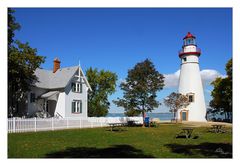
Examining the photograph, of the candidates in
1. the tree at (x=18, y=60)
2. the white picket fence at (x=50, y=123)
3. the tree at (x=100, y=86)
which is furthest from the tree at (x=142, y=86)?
the tree at (x=100, y=86)

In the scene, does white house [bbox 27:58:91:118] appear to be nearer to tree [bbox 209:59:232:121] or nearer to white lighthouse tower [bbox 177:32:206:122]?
white lighthouse tower [bbox 177:32:206:122]

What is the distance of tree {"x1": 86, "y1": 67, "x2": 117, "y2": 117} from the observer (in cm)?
5081

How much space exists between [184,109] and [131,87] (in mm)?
17074

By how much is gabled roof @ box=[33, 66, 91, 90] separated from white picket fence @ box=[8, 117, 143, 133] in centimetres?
606

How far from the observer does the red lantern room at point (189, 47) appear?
46500mm

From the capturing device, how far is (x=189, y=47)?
154 ft

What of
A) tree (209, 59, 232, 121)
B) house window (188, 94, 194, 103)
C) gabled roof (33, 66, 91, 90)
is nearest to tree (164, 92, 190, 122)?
house window (188, 94, 194, 103)

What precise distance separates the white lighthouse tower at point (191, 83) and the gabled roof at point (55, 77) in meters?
19.9

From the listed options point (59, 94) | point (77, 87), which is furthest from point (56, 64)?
point (59, 94)

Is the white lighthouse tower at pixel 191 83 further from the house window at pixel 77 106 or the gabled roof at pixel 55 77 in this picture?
the gabled roof at pixel 55 77

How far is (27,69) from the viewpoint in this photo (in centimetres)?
2542

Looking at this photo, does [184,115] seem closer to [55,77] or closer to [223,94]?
[223,94]

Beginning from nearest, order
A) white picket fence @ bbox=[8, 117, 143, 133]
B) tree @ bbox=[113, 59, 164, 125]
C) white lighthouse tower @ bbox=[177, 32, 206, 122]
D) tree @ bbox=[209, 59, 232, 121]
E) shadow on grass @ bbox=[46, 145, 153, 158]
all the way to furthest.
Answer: shadow on grass @ bbox=[46, 145, 153, 158]
white picket fence @ bbox=[8, 117, 143, 133]
tree @ bbox=[113, 59, 164, 125]
tree @ bbox=[209, 59, 232, 121]
white lighthouse tower @ bbox=[177, 32, 206, 122]
